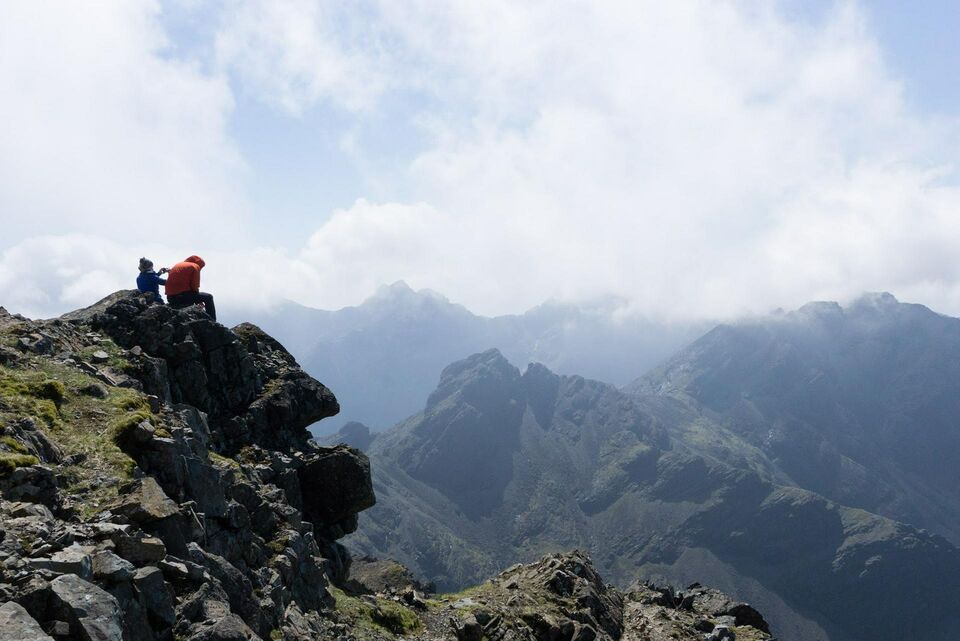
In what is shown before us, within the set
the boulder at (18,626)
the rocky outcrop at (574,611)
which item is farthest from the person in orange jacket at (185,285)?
the boulder at (18,626)

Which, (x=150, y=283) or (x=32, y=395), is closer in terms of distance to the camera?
(x=32, y=395)

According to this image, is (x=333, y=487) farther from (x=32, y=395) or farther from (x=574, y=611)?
(x=32, y=395)

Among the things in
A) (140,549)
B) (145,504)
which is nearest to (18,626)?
(140,549)

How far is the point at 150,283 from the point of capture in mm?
50375

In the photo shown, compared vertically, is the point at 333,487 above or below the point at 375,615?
above

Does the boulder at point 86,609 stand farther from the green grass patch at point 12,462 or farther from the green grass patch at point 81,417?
the green grass patch at point 12,462

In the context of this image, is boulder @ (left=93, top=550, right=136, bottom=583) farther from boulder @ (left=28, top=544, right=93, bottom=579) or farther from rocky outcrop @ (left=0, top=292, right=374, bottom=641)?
boulder @ (left=28, top=544, right=93, bottom=579)

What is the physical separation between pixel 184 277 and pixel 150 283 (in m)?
2.53

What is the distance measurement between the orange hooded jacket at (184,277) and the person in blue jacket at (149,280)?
79 centimetres

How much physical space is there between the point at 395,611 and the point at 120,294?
31696 millimetres

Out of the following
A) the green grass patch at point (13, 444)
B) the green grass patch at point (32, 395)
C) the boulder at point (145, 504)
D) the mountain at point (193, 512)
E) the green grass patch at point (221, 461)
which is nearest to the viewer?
the mountain at point (193, 512)

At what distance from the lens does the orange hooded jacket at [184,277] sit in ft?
167

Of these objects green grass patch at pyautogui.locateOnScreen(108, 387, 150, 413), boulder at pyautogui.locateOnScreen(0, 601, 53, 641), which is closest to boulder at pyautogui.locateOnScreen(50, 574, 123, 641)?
boulder at pyautogui.locateOnScreen(0, 601, 53, 641)

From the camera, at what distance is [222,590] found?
79.7 feet
